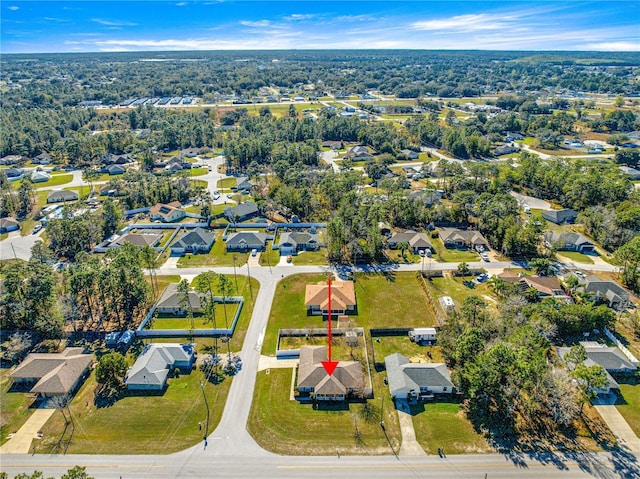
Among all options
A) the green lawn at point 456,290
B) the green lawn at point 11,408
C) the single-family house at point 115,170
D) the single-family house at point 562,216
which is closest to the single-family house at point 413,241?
the green lawn at point 456,290

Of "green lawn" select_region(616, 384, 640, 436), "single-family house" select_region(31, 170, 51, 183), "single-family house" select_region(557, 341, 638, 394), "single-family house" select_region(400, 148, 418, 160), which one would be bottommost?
"green lawn" select_region(616, 384, 640, 436)

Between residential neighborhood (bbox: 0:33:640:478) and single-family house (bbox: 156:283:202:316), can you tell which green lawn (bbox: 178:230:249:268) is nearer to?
residential neighborhood (bbox: 0:33:640:478)

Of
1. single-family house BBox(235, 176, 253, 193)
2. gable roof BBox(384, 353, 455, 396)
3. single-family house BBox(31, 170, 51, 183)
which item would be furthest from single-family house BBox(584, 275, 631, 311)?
single-family house BBox(31, 170, 51, 183)

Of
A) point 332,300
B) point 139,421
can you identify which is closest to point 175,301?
point 139,421

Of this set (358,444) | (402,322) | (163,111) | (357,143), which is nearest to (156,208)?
(402,322)

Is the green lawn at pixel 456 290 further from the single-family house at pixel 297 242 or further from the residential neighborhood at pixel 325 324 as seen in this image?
the single-family house at pixel 297 242

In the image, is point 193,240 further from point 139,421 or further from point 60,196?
point 60,196
